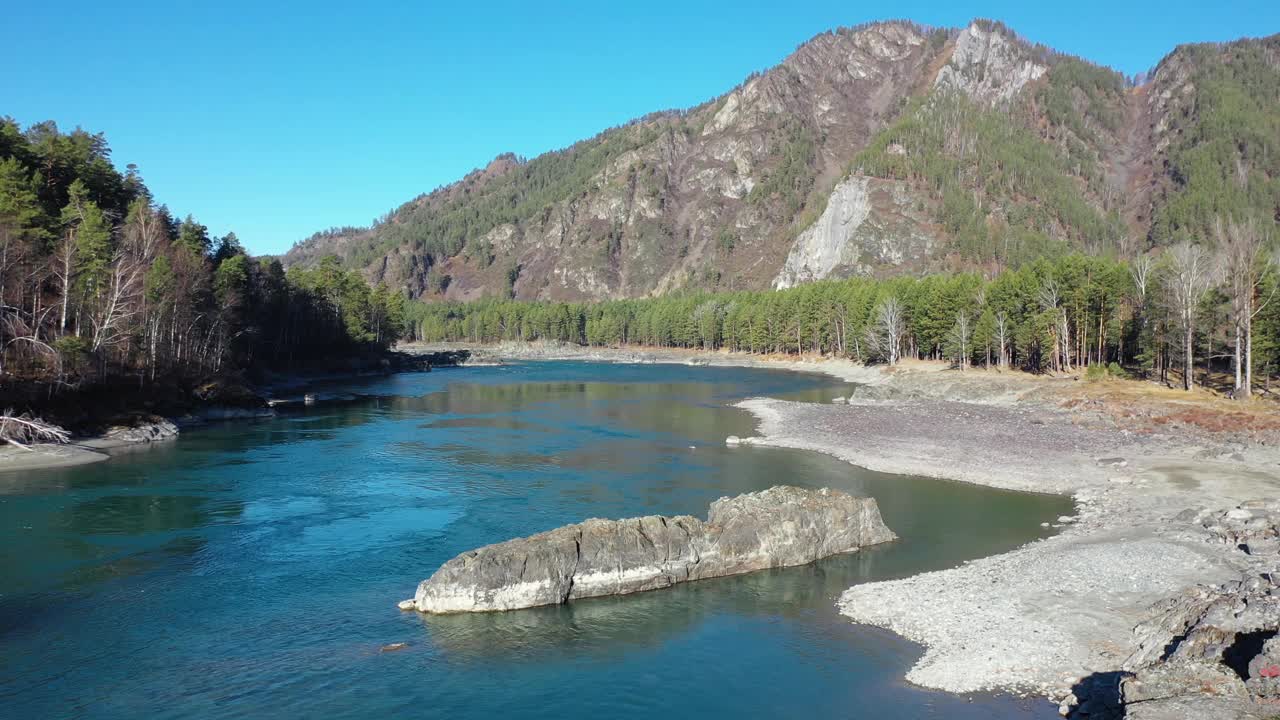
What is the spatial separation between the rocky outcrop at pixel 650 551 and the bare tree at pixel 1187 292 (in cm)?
5434

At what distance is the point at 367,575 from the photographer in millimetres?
27969

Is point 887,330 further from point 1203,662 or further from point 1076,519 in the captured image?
point 1203,662

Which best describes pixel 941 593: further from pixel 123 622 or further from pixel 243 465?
pixel 243 465

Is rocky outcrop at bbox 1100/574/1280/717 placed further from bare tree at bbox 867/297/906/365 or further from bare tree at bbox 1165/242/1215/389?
bare tree at bbox 867/297/906/365

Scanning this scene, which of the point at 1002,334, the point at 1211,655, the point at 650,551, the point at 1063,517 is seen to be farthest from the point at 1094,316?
the point at 1211,655

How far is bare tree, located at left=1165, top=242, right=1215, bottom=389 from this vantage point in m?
67.5

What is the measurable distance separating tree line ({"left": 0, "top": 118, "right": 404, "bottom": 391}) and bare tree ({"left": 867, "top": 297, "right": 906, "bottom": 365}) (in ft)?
318

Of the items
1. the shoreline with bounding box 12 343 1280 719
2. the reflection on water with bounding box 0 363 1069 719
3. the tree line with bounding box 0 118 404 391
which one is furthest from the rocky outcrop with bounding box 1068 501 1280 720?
the tree line with bounding box 0 118 404 391

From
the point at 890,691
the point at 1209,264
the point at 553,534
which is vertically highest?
the point at 1209,264

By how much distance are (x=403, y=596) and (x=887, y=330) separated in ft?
385

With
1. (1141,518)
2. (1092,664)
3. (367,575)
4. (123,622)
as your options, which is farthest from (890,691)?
(123,622)

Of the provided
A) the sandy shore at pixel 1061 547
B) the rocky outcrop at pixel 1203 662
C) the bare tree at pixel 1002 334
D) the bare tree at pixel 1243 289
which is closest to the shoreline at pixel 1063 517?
the sandy shore at pixel 1061 547

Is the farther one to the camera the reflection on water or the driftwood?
the driftwood

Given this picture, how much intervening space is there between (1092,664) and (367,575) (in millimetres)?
24108
